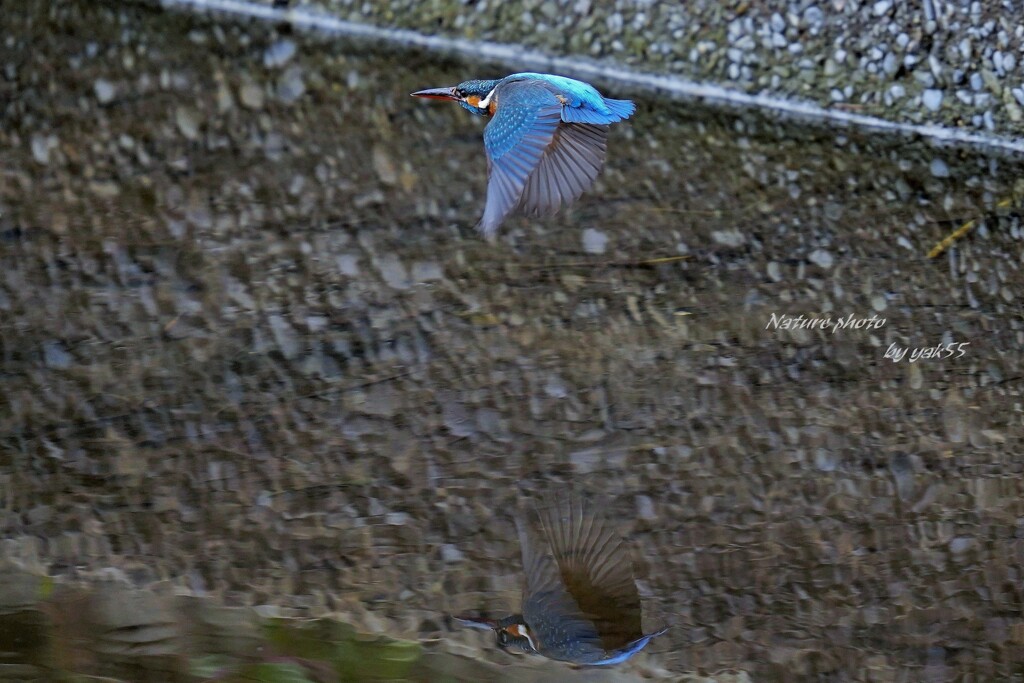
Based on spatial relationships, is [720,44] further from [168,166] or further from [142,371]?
[142,371]

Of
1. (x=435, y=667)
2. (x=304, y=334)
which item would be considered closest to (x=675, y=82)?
(x=304, y=334)

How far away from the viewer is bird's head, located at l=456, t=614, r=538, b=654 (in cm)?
303

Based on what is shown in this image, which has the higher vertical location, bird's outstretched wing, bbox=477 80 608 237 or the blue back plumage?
the blue back plumage

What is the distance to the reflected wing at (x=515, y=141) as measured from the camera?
10.9 ft

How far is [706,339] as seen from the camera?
4324 millimetres

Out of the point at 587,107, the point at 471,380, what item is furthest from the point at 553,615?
the point at 587,107

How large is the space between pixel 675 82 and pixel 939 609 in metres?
3.80

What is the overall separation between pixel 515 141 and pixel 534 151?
59 mm

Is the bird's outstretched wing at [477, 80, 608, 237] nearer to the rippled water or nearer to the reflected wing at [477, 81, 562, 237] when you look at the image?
the reflected wing at [477, 81, 562, 237]

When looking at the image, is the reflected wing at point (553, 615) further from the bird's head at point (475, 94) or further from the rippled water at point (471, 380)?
the bird's head at point (475, 94)

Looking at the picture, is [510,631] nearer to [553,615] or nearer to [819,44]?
[553,615]

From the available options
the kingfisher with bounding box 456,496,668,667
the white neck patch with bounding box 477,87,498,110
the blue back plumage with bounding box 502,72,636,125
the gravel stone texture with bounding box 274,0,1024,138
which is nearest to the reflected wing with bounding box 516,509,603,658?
the kingfisher with bounding box 456,496,668,667

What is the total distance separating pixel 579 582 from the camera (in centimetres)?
328

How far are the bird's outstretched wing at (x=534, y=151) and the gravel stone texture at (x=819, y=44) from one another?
281cm
